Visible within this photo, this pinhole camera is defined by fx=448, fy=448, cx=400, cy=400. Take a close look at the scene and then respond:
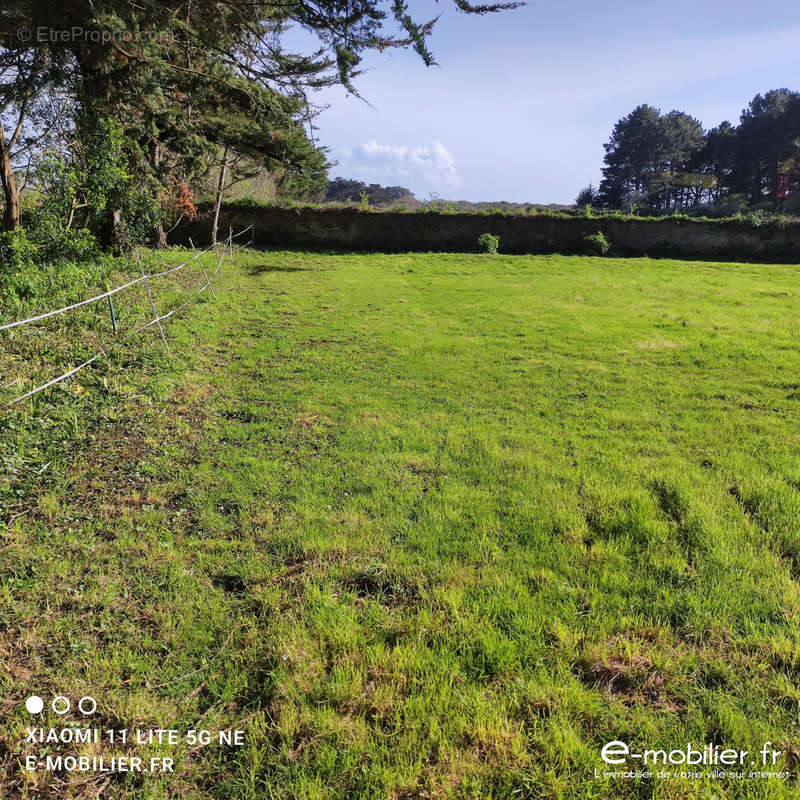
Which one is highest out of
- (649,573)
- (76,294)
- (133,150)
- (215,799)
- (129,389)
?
(133,150)

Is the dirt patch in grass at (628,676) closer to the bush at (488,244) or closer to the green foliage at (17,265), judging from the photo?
the green foliage at (17,265)

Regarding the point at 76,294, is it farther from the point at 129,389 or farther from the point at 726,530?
the point at 726,530

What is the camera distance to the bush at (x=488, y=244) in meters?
20.4

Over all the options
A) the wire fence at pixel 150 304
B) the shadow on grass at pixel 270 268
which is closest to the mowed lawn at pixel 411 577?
the wire fence at pixel 150 304

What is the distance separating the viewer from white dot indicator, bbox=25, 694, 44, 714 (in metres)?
2.04

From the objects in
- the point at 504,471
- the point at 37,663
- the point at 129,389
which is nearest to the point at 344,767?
the point at 37,663

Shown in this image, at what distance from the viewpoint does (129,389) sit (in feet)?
17.2

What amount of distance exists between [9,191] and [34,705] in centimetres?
1214

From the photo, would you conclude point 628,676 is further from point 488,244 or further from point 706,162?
point 706,162

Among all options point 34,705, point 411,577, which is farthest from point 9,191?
point 411,577

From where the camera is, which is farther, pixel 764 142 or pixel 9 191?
pixel 764 142

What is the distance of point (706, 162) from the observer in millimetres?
49781

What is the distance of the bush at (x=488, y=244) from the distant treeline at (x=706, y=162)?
2678 centimetres

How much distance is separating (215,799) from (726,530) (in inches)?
129
